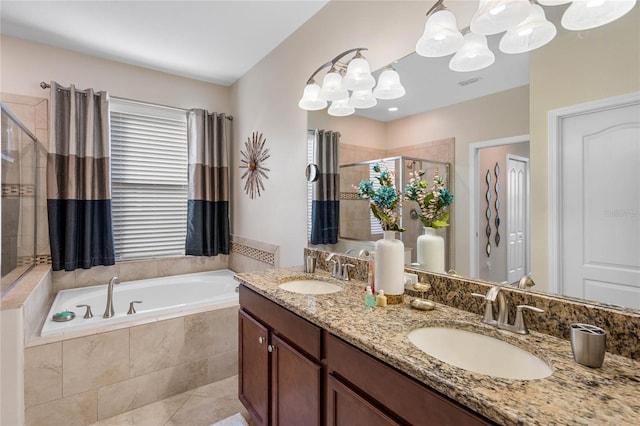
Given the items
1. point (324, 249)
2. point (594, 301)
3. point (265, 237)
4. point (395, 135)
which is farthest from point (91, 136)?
point (594, 301)

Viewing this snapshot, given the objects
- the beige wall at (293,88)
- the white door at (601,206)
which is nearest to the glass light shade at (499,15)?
the beige wall at (293,88)

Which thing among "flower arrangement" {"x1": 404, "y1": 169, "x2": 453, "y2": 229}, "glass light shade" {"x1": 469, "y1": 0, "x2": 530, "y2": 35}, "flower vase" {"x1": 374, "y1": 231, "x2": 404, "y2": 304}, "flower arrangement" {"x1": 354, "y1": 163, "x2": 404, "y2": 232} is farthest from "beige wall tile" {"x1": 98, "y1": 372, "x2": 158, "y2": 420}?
"glass light shade" {"x1": 469, "y1": 0, "x2": 530, "y2": 35}

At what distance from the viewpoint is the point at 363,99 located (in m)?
1.76

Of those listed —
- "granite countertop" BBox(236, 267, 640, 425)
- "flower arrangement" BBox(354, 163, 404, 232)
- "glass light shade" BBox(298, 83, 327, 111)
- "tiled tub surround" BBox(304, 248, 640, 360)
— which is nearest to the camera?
"granite countertop" BBox(236, 267, 640, 425)

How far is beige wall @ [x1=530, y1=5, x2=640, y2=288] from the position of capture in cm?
88

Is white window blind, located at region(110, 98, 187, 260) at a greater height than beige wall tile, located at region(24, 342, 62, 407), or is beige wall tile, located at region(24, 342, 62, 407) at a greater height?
white window blind, located at region(110, 98, 187, 260)

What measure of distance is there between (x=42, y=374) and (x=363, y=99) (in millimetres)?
2473

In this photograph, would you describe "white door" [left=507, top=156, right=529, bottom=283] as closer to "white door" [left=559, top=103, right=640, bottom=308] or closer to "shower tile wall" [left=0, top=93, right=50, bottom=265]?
"white door" [left=559, top=103, right=640, bottom=308]

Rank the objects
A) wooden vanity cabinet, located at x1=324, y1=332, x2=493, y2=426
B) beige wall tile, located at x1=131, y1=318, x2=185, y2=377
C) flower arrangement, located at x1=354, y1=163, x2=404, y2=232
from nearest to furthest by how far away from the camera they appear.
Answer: wooden vanity cabinet, located at x1=324, y1=332, x2=493, y2=426 → flower arrangement, located at x1=354, y1=163, x2=404, y2=232 → beige wall tile, located at x1=131, y1=318, x2=185, y2=377

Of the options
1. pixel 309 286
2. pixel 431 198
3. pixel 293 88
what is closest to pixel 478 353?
pixel 431 198

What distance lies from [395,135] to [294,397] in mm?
1347

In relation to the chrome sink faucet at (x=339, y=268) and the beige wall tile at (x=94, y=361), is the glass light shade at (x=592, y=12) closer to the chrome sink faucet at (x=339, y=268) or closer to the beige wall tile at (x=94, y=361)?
the chrome sink faucet at (x=339, y=268)

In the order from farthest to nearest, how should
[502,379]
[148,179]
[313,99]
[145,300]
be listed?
[148,179]
[145,300]
[313,99]
[502,379]

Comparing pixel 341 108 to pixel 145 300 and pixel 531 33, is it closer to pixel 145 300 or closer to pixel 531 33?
pixel 531 33
